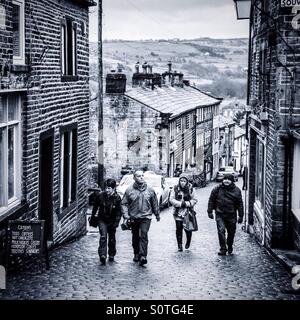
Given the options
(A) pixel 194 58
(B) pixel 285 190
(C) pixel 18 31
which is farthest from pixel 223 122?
(C) pixel 18 31

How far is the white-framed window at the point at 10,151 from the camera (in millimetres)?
10148

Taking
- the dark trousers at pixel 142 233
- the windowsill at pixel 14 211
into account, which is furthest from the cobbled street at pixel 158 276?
the windowsill at pixel 14 211

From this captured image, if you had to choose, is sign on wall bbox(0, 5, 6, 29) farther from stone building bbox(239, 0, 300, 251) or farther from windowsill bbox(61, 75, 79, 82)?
stone building bbox(239, 0, 300, 251)

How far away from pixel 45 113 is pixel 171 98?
32.9 metres

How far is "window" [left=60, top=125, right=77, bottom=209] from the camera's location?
14312mm

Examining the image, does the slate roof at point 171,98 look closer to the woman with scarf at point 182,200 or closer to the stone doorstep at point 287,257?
the woman with scarf at point 182,200

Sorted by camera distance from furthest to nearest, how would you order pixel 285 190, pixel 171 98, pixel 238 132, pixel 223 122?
pixel 238 132 → pixel 223 122 → pixel 171 98 → pixel 285 190

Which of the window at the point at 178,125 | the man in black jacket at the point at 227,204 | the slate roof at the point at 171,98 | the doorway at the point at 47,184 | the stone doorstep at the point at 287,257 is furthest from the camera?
the window at the point at 178,125

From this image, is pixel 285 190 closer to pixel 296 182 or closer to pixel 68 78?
pixel 296 182

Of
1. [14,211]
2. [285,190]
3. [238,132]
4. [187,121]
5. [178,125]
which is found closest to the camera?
[14,211]

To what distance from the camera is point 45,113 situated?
483 inches

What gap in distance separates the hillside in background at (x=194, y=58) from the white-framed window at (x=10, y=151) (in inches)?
1009
